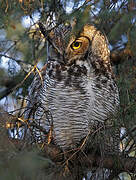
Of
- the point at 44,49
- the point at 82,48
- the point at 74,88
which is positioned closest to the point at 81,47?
the point at 82,48

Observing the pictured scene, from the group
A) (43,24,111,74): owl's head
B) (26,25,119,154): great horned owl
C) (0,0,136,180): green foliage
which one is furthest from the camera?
(43,24,111,74): owl's head

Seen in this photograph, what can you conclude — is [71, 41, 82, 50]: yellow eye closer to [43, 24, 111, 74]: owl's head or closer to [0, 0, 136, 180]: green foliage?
[43, 24, 111, 74]: owl's head

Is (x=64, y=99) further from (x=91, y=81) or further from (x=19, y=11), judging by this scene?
(x=19, y=11)

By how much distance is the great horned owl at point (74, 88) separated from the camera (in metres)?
2.49

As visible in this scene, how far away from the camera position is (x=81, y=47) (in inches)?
107

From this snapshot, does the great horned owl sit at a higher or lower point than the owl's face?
lower

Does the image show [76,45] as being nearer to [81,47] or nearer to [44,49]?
[81,47]

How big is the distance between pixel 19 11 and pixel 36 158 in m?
1.94

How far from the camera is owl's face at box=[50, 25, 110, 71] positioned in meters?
2.68

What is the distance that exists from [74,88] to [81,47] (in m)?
0.40

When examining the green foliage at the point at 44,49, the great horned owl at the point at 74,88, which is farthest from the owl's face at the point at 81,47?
the green foliage at the point at 44,49

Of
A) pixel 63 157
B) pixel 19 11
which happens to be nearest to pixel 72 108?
pixel 63 157

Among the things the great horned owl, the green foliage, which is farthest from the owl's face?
the green foliage

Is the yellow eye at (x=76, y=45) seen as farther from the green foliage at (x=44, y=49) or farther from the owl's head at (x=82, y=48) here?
the green foliage at (x=44, y=49)
